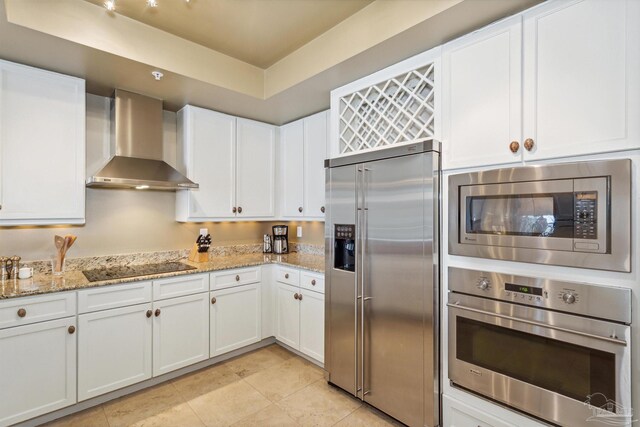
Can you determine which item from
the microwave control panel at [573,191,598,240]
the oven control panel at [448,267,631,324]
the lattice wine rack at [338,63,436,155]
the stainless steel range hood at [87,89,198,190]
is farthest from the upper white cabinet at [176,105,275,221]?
the microwave control panel at [573,191,598,240]

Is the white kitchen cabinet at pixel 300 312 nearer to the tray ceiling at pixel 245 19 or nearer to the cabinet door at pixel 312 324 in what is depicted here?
the cabinet door at pixel 312 324

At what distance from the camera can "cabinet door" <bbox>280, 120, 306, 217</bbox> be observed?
333 centimetres

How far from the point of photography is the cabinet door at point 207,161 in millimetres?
2943

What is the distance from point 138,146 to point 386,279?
7.47 ft

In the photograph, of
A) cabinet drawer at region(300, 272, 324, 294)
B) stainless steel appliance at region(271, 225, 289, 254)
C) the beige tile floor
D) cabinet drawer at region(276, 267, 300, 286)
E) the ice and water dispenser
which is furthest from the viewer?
stainless steel appliance at region(271, 225, 289, 254)

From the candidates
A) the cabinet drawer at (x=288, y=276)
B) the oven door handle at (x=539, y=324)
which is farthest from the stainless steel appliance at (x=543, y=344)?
the cabinet drawer at (x=288, y=276)

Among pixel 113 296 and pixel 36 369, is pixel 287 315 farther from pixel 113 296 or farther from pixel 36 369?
pixel 36 369

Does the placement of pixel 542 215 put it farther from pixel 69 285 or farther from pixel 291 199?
pixel 69 285

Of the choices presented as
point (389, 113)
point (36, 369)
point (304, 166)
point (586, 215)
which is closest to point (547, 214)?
point (586, 215)

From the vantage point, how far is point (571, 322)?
4.66ft

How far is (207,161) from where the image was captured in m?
3.04

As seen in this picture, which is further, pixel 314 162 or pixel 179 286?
pixel 314 162

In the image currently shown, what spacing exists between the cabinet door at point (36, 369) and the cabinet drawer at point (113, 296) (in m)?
0.12

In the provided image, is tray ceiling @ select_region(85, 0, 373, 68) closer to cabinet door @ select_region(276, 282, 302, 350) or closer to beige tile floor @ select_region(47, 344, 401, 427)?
cabinet door @ select_region(276, 282, 302, 350)
